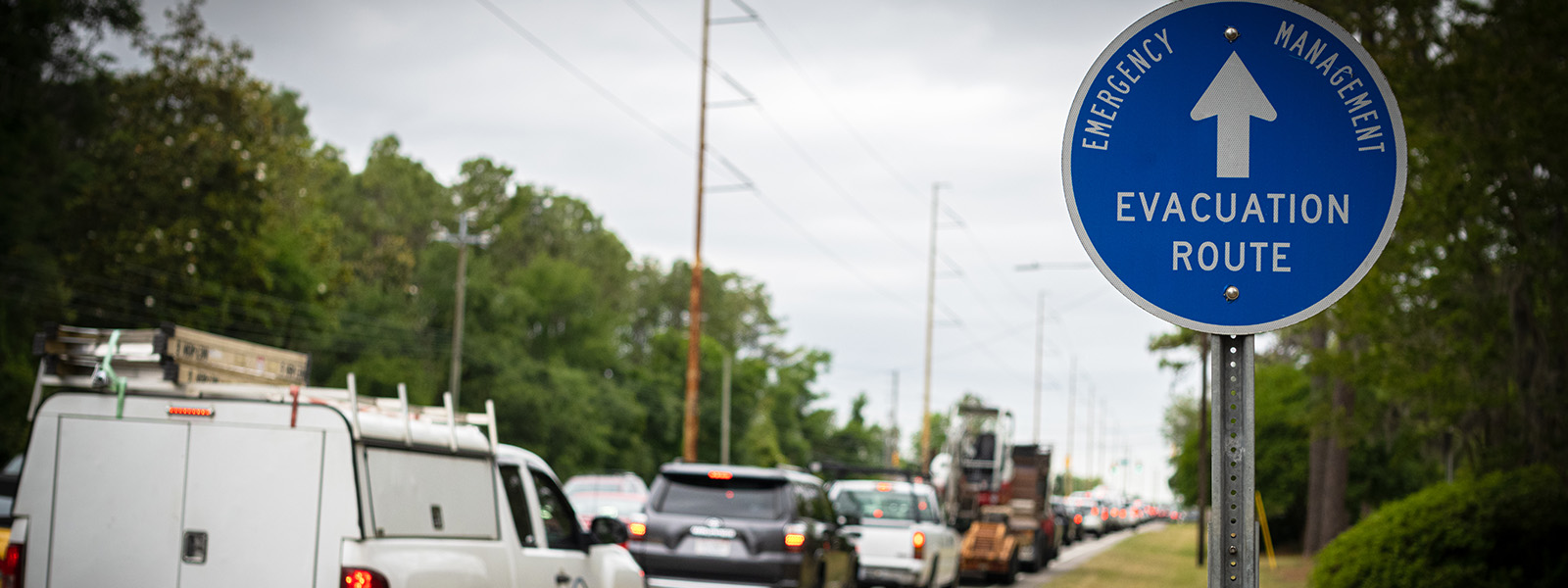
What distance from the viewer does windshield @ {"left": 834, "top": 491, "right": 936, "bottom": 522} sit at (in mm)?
21453

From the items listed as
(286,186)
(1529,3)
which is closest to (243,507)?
(1529,3)

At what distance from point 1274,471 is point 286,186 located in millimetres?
37556

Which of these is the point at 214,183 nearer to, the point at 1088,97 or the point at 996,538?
the point at 996,538

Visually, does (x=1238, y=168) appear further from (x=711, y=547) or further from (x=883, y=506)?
(x=883, y=506)

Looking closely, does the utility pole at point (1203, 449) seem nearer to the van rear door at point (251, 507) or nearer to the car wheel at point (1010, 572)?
the car wheel at point (1010, 572)

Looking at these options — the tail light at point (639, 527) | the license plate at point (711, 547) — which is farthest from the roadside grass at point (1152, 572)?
the tail light at point (639, 527)

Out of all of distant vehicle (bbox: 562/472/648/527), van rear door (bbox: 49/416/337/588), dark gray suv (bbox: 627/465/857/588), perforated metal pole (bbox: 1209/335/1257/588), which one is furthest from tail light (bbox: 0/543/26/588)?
distant vehicle (bbox: 562/472/648/527)

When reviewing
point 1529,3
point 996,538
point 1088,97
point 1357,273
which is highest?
point 1529,3

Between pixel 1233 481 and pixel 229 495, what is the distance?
18.4 feet

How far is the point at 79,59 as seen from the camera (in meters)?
42.2

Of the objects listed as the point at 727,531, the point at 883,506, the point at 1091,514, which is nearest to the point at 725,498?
the point at 727,531

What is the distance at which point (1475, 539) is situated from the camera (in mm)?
13961

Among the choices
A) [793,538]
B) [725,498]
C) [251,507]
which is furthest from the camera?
[725,498]

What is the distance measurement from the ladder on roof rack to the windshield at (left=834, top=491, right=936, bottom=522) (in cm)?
1295
